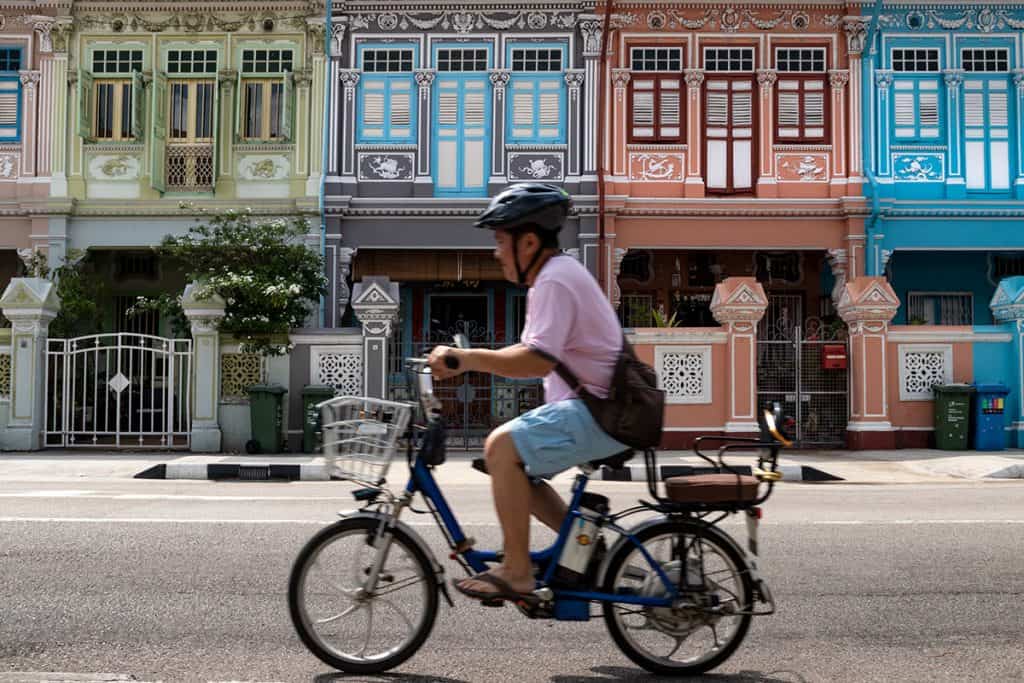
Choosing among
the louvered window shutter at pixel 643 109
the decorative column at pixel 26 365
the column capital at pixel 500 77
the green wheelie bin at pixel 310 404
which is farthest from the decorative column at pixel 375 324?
the louvered window shutter at pixel 643 109

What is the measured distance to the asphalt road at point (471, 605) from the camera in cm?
409

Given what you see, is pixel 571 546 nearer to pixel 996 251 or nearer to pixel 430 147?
pixel 430 147

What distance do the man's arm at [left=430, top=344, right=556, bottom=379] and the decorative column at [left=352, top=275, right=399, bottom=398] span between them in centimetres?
1137

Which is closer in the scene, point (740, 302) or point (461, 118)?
point (740, 302)

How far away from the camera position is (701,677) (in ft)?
13.0

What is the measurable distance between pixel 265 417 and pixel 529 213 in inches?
451

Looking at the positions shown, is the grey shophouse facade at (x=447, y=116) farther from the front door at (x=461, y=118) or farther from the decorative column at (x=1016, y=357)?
the decorative column at (x=1016, y=357)

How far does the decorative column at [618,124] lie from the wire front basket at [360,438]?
15761 millimetres

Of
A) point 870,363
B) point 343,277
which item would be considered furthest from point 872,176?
point 343,277

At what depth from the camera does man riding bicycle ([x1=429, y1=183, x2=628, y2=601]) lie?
3.69 metres

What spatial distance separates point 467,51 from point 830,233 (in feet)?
24.2

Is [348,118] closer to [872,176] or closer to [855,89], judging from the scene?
[855,89]

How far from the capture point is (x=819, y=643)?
4453 mm

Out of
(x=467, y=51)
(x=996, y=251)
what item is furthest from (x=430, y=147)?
(x=996, y=251)
